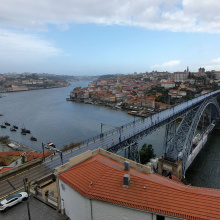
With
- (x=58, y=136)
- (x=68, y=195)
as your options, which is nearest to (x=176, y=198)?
(x=68, y=195)

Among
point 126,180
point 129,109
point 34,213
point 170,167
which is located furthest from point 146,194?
point 129,109

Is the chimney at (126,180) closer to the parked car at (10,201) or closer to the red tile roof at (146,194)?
the red tile roof at (146,194)

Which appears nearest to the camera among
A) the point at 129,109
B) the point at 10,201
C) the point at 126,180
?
the point at 126,180

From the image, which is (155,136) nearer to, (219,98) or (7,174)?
(7,174)

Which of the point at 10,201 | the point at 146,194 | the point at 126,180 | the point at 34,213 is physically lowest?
the point at 34,213

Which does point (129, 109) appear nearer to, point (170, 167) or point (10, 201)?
point (170, 167)
